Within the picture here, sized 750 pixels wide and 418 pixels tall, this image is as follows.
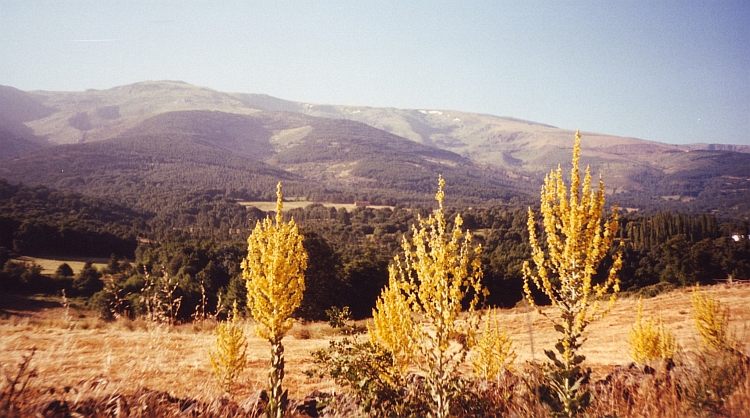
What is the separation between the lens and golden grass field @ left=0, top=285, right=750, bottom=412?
8.20 m

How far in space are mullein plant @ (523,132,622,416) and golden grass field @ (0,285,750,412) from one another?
3.15 meters

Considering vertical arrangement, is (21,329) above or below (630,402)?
below

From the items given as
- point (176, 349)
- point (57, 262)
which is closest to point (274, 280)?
point (176, 349)

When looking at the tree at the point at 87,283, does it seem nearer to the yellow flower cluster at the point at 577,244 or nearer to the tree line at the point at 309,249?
the tree line at the point at 309,249

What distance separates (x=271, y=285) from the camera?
602 cm

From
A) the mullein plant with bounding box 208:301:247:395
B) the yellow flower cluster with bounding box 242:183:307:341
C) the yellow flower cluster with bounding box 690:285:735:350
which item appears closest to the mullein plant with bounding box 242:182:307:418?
the yellow flower cluster with bounding box 242:183:307:341

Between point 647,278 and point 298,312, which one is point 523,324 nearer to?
point 298,312

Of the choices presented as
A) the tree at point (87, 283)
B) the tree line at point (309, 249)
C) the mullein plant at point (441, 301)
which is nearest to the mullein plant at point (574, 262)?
the mullein plant at point (441, 301)

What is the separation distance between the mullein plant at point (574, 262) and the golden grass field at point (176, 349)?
3148mm

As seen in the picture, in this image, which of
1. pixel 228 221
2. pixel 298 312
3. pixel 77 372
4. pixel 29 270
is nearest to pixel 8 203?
pixel 228 221

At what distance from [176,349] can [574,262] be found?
14.2 meters

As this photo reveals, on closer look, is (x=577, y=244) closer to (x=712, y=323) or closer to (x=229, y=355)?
(x=712, y=323)

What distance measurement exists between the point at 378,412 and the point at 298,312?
27227mm

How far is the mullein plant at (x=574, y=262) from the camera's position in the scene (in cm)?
502
